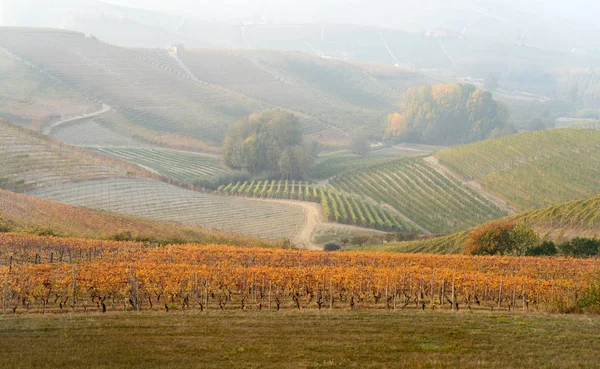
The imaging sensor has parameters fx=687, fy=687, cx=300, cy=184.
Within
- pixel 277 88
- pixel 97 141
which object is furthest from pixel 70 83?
pixel 277 88

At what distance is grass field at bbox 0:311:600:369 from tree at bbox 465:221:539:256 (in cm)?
2066

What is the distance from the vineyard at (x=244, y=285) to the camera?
880 inches

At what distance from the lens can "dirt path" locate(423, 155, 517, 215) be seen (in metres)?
68.8

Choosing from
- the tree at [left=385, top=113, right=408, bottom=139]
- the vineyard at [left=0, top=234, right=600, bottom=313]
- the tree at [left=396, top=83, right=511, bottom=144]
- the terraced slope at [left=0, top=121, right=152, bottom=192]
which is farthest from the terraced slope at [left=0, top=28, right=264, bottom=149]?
the vineyard at [left=0, top=234, right=600, bottom=313]

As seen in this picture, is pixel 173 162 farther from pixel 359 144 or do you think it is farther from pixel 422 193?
pixel 359 144

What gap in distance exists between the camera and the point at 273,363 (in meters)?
14.7

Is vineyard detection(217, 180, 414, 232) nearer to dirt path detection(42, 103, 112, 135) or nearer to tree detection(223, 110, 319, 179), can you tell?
tree detection(223, 110, 319, 179)

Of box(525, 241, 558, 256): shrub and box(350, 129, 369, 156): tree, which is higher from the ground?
box(350, 129, 369, 156): tree

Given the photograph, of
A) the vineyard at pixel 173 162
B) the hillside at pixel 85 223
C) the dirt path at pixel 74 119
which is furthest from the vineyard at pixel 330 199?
the dirt path at pixel 74 119

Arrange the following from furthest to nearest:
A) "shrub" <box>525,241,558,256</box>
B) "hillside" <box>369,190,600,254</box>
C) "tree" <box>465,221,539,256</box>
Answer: "hillside" <box>369,190,600,254</box> → "tree" <box>465,221,539,256</box> → "shrub" <box>525,241,558,256</box>

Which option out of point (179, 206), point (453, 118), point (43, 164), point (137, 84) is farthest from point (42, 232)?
point (453, 118)

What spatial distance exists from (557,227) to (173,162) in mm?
58598

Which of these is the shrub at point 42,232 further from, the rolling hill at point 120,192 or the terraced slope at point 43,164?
the terraced slope at point 43,164

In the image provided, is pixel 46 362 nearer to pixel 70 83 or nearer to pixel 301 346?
pixel 301 346
